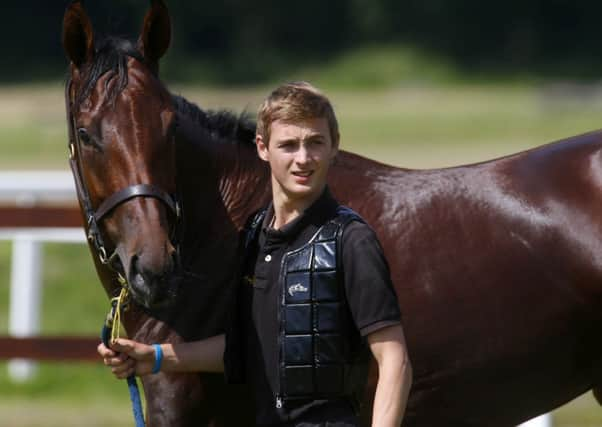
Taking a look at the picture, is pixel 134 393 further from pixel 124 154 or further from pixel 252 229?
pixel 124 154

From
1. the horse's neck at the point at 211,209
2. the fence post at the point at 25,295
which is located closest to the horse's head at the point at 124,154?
the horse's neck at the point at 211,209

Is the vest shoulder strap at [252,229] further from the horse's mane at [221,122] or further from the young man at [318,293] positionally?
the horse's mane at [221,122]

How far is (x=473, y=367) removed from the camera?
14.7ft

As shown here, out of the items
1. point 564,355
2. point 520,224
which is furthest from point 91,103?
point 564,355

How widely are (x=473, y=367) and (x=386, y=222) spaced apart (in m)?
0.63

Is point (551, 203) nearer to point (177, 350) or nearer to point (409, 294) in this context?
point (409, 294)

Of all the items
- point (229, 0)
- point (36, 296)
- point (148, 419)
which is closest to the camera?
point (148, 419)

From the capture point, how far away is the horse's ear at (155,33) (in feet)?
13.7

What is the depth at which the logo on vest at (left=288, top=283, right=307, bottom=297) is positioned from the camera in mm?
3406

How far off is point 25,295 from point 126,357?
531 centimetres

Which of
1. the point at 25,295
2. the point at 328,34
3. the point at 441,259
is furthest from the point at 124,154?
the point at 328,34

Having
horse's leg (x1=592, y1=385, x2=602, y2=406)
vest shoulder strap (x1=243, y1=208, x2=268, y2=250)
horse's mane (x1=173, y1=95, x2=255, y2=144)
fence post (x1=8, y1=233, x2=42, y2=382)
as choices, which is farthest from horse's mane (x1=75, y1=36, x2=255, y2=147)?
fence post (x1=8, y1=233, x2=42, y2=382)

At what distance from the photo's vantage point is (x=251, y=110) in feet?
34.0

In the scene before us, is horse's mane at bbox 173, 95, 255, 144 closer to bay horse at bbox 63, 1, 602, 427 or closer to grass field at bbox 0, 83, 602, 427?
bay horse at bbox 63, 1, 602, 427
